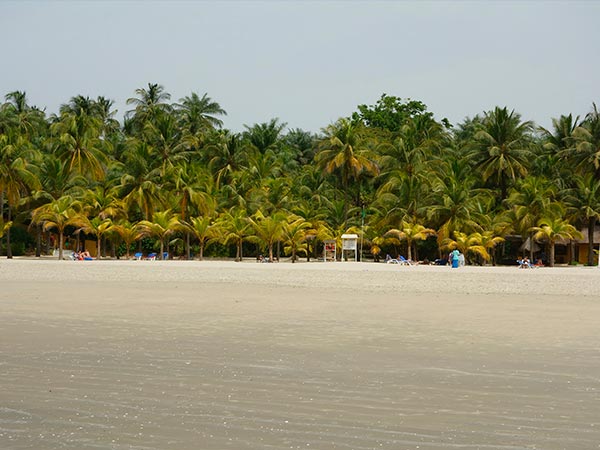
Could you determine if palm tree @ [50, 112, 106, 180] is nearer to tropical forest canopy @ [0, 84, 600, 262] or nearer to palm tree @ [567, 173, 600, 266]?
tropical forest canopy @ [0, 84, 600, 262]

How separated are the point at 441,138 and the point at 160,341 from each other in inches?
2038

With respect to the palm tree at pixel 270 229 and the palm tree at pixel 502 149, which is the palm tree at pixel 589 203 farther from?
the palm tree at pixel 270 229

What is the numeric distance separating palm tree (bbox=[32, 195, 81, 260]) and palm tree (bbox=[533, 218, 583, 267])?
27422mm

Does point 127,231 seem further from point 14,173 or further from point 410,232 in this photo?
point 410,232

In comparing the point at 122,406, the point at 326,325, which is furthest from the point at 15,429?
the point at 326,325

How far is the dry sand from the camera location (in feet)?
19.1

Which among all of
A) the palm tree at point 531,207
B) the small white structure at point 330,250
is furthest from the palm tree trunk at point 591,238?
the small white structure at point 330,250

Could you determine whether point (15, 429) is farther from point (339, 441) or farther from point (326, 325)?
point (326, 325)

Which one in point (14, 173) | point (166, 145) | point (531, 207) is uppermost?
point (166, 145)

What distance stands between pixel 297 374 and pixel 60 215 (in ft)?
129

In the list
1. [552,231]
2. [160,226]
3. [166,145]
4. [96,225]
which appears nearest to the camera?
[552,231]

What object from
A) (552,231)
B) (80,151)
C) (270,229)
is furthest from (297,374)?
(80,151)

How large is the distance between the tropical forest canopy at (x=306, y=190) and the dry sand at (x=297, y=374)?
2723 centimetres

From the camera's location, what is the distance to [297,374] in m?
8.45
